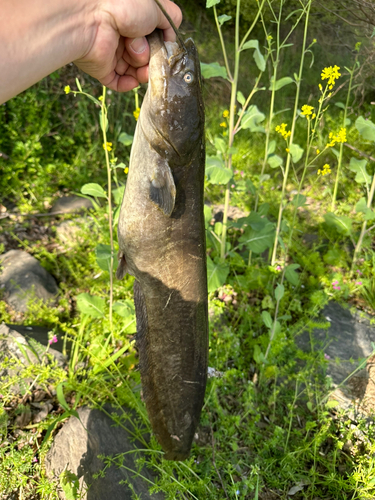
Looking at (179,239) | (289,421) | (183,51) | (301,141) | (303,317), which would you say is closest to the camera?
(183,51)

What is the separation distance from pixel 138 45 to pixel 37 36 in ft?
1.33

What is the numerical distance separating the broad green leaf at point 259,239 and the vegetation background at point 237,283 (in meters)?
0.02

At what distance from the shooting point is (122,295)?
126 inches

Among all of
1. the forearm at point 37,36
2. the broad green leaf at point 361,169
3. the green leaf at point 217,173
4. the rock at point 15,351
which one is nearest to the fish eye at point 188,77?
the forearm at point 37,36

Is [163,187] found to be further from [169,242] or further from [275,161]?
[275,161]

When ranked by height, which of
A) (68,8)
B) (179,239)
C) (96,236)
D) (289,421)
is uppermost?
(68,8)

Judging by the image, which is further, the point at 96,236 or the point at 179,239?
the point at 96,236

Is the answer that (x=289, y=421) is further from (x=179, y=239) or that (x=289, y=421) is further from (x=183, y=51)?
(x=183, y=51)

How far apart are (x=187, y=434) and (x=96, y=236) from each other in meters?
2.39

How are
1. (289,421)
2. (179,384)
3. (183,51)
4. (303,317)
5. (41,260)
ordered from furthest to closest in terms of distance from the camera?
(41,260), (303,317), (289,421), (179,384), (183,51)

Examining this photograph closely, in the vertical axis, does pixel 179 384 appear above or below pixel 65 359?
above

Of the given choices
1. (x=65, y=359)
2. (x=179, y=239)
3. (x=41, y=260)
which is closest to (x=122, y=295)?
(x=65, y=359)

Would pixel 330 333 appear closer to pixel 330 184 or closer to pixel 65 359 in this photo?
pixel 65 359

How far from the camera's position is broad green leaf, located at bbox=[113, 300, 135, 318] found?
2510 millimetres
